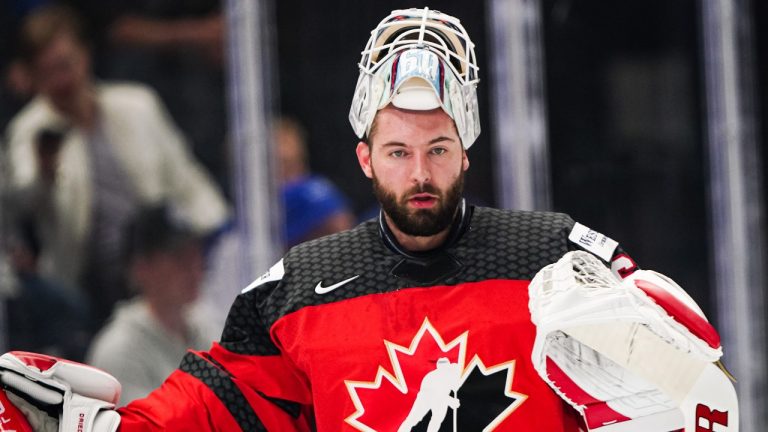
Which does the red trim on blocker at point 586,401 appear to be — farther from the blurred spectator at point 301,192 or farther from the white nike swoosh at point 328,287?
the blurred spectator at point 301,192

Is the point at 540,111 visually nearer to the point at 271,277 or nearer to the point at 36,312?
the point at 36,312

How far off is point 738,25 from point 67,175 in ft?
7.68

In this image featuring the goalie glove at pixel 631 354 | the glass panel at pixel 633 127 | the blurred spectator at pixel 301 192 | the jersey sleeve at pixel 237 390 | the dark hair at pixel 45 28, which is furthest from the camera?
the glass panel at pixel 633 127

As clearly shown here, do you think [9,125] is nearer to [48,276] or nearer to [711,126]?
[48,276]

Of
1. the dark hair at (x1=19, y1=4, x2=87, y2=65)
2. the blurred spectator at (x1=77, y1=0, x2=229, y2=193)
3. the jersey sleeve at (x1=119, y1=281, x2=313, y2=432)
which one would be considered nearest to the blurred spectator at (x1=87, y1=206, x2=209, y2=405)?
the blurred spectator at (x1=77, y1=0, x2=229, y2=193)

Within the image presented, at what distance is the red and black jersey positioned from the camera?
6.25 ft

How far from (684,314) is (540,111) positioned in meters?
2.57

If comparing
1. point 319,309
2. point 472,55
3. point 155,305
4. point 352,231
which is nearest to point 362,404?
point 319,309

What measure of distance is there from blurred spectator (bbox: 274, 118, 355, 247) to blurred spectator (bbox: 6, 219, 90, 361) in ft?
2.44

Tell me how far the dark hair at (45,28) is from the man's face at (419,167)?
7.06 ft

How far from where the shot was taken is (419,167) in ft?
6.38

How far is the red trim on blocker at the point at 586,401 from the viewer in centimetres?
177

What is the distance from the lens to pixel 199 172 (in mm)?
4031

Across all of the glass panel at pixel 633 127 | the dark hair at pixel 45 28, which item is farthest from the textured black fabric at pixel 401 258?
the glass panel at pixel 633 127
